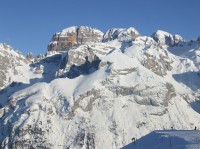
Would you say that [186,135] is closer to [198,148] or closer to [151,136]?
[151,136]

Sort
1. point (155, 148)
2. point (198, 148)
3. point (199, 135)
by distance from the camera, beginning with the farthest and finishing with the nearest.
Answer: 1. point (199, 135)
2. point (155, 148)
3. point (198, 148)

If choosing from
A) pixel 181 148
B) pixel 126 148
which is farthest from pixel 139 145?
pixel 181 148

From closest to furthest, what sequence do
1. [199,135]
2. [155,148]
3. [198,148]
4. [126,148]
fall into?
[198,148] < [155,148] < [199,135] < [126,148]

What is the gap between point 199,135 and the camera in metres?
105

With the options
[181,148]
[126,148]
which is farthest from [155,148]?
[126,148]

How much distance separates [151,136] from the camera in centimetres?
11444

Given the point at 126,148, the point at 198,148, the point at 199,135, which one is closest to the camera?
the point at 198,148

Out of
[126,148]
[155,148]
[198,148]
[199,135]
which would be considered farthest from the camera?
[126,148]

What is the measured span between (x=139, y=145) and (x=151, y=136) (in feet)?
18.6

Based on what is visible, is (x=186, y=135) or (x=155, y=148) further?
(x=186, y=135)

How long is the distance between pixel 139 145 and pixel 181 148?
68.9ft

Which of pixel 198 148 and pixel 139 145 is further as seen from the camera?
pixel 139 145

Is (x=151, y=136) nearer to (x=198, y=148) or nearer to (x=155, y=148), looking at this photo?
(x=155, y=148)

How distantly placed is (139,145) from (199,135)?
12712 mm
